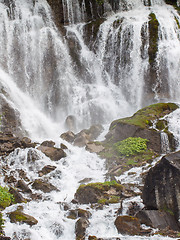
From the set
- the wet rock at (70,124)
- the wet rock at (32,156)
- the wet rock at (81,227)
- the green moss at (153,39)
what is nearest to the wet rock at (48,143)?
the wet rock at (32,156)

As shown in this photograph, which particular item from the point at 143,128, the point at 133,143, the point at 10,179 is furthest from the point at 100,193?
the point at 143,128

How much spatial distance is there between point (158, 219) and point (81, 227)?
223 cm

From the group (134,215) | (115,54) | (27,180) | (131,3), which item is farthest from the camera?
(131,3)

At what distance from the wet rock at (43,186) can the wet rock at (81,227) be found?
11.4 ft

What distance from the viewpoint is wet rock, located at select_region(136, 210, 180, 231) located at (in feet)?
22.3

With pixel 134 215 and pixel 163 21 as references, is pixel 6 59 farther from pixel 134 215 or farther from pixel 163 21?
pixel 134 215

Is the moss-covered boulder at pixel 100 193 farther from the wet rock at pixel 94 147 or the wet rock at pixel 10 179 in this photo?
the wet rock at pixel 94 147

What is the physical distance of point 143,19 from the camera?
2798cm

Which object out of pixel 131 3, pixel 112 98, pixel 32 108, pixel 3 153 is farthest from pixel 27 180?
pixel 131 3

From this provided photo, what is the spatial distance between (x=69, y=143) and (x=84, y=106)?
6.96 metres

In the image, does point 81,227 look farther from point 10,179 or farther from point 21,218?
point 10,179

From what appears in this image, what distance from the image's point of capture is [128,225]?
22.9 feet

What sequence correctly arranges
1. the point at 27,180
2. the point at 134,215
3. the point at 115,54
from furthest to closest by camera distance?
the point at 115,54 < the point at 27,180 < the point at 134,215

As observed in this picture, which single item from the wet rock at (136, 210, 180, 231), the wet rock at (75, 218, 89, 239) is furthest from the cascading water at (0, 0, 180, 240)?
the wet rock at (136, 210, 180, 231)
